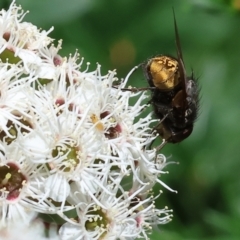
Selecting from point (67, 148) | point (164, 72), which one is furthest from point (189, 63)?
point (67, 148)

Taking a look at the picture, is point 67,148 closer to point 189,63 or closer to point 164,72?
point 164,72

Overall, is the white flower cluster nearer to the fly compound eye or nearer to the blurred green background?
the fly compound eye

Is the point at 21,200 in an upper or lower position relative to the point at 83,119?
lower

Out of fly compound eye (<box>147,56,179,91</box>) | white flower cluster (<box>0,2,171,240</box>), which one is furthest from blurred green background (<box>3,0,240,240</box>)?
white flower cluster (<box>0,2,171,240</box>)

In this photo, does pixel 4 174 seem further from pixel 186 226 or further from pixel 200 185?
pixel 200 185

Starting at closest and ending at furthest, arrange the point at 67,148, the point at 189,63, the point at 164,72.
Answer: the point at 67,148
the point at 164,72
the point at 189,63

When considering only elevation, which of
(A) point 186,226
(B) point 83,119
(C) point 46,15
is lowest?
(A) point 186,226

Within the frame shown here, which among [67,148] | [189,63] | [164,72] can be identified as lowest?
[67,148]

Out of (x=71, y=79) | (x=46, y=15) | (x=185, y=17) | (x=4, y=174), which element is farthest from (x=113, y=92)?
(x=185, y=17)
